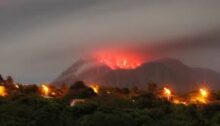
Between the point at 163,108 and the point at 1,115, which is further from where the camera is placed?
the point at 163,108

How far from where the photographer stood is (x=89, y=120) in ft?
214

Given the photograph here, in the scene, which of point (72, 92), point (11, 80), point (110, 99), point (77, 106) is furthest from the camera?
point (11, 80)

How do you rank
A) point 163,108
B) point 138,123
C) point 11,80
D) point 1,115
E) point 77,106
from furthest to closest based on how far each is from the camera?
point 11,80 → point 163,108 → point 77,106 → point 138,123 → point 1,115

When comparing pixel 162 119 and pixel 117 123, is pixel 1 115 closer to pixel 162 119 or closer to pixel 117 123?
pixel 117 123

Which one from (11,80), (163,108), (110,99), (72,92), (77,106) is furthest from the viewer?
(11,80)

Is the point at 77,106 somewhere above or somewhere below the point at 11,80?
below

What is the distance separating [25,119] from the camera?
6425 cm

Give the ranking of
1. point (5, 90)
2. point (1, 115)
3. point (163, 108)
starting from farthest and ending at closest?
point (5, 90), point (163, 108), point (1, 115)

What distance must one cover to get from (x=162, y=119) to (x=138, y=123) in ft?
26.7

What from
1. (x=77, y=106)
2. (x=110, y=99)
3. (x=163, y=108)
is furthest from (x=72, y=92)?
(x=77, y=106)

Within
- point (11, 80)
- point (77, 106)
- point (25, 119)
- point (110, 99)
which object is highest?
point (11, 80)

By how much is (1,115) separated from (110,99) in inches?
1500

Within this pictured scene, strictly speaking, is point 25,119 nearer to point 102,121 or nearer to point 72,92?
point 102,121

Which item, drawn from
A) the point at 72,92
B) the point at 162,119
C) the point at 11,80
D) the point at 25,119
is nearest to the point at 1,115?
the point at 25,119
